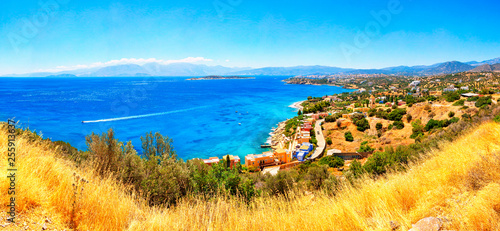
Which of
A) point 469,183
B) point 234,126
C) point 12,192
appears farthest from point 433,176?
point 234,126

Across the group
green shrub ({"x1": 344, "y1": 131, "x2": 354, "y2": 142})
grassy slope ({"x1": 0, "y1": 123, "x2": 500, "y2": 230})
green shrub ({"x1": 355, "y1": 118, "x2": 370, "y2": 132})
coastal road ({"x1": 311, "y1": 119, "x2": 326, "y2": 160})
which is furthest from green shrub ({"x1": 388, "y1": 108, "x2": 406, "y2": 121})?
grassy slope ({"x1": 0, "y1": 123, "x2": 500, "y2": 230})

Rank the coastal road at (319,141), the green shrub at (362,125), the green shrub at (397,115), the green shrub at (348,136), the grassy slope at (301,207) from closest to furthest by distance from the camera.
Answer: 1. the grassy slope at (301,207)
2. the coastal road at (319,141)
3. the green shrub at (348,136)
4. the green shrub at (362,125)
5. the green shrub at (397,115)

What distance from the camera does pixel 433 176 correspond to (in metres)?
3.96

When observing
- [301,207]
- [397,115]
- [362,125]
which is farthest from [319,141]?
[301,207]

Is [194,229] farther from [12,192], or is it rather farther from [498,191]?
[498,191]

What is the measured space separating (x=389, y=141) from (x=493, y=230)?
80.2ft

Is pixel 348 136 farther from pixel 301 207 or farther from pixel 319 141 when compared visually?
pixel 301 207

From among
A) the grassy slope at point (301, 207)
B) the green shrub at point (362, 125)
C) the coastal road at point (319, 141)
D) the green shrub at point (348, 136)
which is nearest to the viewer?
the grassy slope at point (301, 207)

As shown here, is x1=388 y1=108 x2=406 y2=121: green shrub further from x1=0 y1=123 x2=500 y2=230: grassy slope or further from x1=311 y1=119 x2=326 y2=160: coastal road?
x1=0 y1=123 x2=500 y2=230: grassy slope

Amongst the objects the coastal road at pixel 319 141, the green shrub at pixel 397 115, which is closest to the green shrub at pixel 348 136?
the coastal road at pixel 319 141

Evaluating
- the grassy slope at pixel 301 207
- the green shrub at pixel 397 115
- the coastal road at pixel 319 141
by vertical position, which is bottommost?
the coastal road at pixel 319 141

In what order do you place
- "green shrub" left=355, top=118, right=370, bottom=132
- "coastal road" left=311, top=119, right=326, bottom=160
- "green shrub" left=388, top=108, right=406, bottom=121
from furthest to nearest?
"green shrub" left=388, top=108, right=406, bottom=121
"green shrub" left=355, top=118, right=370, bottom=132
"coastal road" left=311, top=119, right=326, bottom=160

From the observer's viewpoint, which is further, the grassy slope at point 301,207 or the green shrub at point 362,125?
the green shrub at point 362,125

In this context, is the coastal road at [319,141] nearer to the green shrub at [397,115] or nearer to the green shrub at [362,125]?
the green shrub at [362,125]
